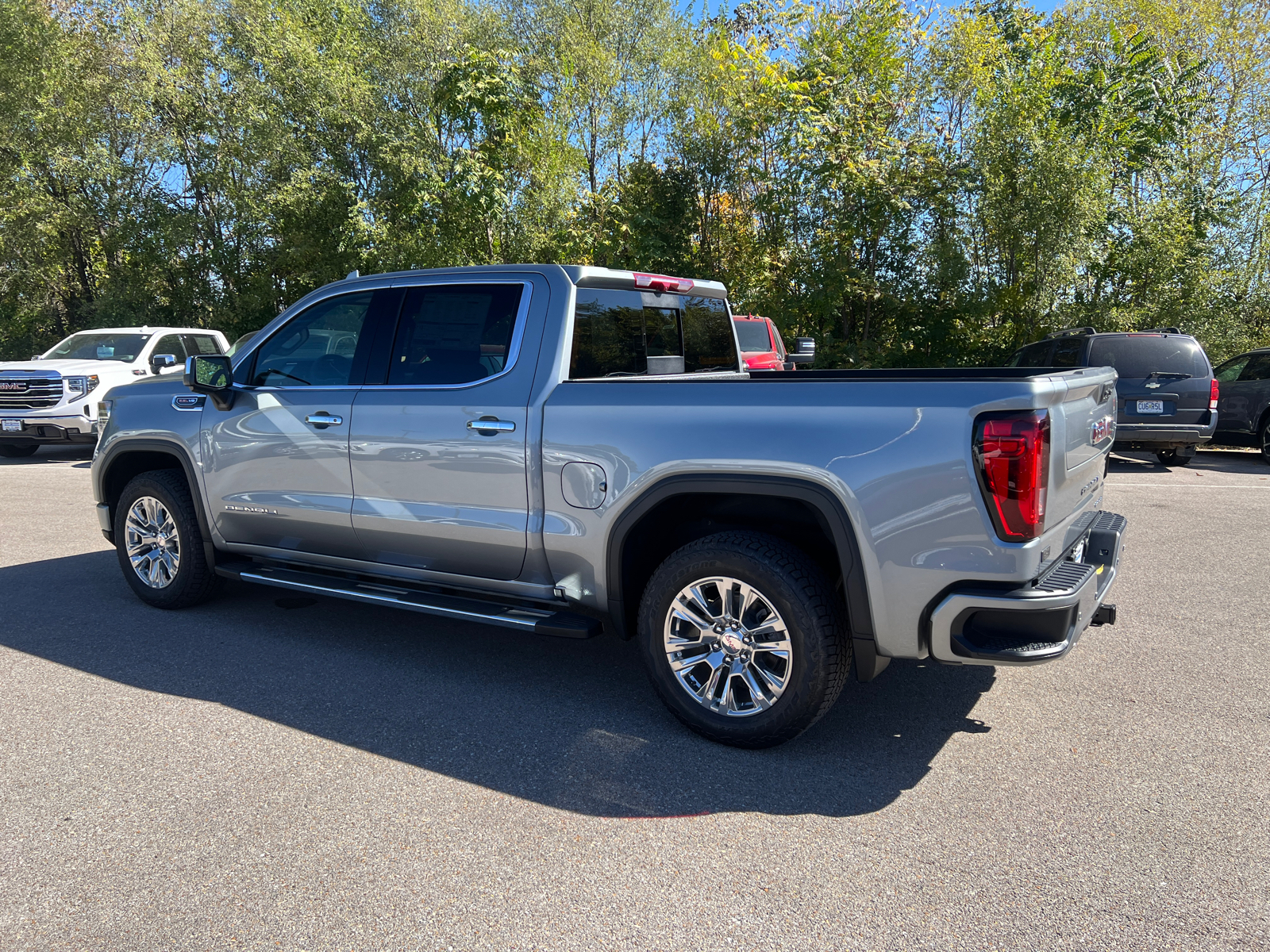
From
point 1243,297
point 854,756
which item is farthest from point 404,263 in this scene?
point 854,756

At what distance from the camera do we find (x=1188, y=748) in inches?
140

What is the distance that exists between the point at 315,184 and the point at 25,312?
32.4ft

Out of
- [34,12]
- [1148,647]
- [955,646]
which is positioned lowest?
[1148,647]

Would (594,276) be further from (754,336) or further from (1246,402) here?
(1246,402)

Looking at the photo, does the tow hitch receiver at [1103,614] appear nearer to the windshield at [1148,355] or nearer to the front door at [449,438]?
the front door at [449,438]

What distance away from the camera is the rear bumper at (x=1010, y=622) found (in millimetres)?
3039

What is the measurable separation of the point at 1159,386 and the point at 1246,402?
2.88 m

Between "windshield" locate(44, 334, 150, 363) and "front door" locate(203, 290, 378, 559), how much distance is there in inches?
416

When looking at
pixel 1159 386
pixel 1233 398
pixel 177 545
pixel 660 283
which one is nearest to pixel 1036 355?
pixel 1159 386

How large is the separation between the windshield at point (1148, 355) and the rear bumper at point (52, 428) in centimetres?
1375

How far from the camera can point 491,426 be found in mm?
4078

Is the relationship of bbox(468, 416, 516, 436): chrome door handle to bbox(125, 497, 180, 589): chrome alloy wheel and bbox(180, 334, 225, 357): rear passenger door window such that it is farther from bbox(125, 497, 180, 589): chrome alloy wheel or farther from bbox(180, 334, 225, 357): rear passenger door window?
bbox(180, 334, 225, 357): rear passenger door window

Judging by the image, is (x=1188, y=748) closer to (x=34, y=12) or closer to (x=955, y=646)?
(x=955, y=646)

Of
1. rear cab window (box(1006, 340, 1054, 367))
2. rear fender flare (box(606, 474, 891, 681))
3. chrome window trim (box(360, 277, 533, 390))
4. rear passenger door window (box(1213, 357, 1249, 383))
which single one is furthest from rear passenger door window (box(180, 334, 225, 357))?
rear passenger door window (box(1213, 357, 1249, 383))
